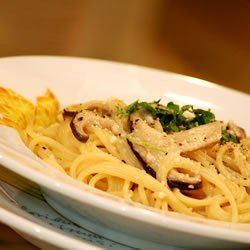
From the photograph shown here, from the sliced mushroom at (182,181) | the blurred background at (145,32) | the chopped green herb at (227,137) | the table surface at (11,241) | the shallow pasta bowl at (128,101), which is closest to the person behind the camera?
the shallow pasta bowl at (128,101)

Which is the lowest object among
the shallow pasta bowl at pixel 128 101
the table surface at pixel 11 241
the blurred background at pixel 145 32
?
the table surface at pixel 11 241

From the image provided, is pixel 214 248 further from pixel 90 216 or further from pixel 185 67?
pixel 185 67

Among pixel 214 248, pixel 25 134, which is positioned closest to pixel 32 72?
pixel 25 134

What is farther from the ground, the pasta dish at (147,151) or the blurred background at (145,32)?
the blurred background at (145,32)

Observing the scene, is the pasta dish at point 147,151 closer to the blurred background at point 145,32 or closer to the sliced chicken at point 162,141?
the sliced chicken at point 162,141

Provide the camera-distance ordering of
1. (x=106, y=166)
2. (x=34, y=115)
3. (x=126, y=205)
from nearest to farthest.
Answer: (x=126, y=205) → (x=106, y=166) → (x=34, y=115)

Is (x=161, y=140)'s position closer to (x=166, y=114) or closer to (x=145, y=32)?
(x=166, y=114)

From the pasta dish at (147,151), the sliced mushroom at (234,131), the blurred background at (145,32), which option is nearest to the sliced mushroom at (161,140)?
the pasta dish at (147,151)
